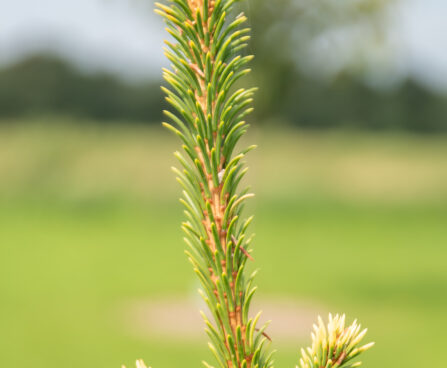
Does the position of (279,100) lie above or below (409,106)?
below

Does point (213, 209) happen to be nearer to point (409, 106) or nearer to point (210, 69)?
point (210, 69)

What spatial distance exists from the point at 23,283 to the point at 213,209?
19070 mm

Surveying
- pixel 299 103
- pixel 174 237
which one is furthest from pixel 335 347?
pixel 299 103

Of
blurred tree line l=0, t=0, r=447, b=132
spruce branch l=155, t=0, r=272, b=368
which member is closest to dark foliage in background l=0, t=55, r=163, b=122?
blurred tree line l=0, t=0, r=447, b=132

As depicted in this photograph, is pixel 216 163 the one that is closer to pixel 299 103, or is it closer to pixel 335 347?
pixel 335 347

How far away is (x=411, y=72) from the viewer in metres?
39.4

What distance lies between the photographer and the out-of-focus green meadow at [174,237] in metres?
13.5

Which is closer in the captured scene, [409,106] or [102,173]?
[102,173]

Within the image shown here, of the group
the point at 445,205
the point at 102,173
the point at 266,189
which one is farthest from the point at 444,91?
the point at 102,173

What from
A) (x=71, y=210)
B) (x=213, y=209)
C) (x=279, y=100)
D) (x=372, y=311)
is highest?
(x=71, y=210)

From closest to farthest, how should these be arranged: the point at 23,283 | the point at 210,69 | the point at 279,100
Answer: the point at 210,69
the point at 279,100
the point at 23,283

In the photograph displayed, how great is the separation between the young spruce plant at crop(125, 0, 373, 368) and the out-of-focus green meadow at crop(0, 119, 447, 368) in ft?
35.2

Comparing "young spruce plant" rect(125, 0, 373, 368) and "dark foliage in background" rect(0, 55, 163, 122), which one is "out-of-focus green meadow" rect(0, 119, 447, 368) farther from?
"young spruce plant" rect(125, 0, 373, 368)

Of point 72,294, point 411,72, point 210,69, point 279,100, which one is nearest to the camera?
point 210,69
